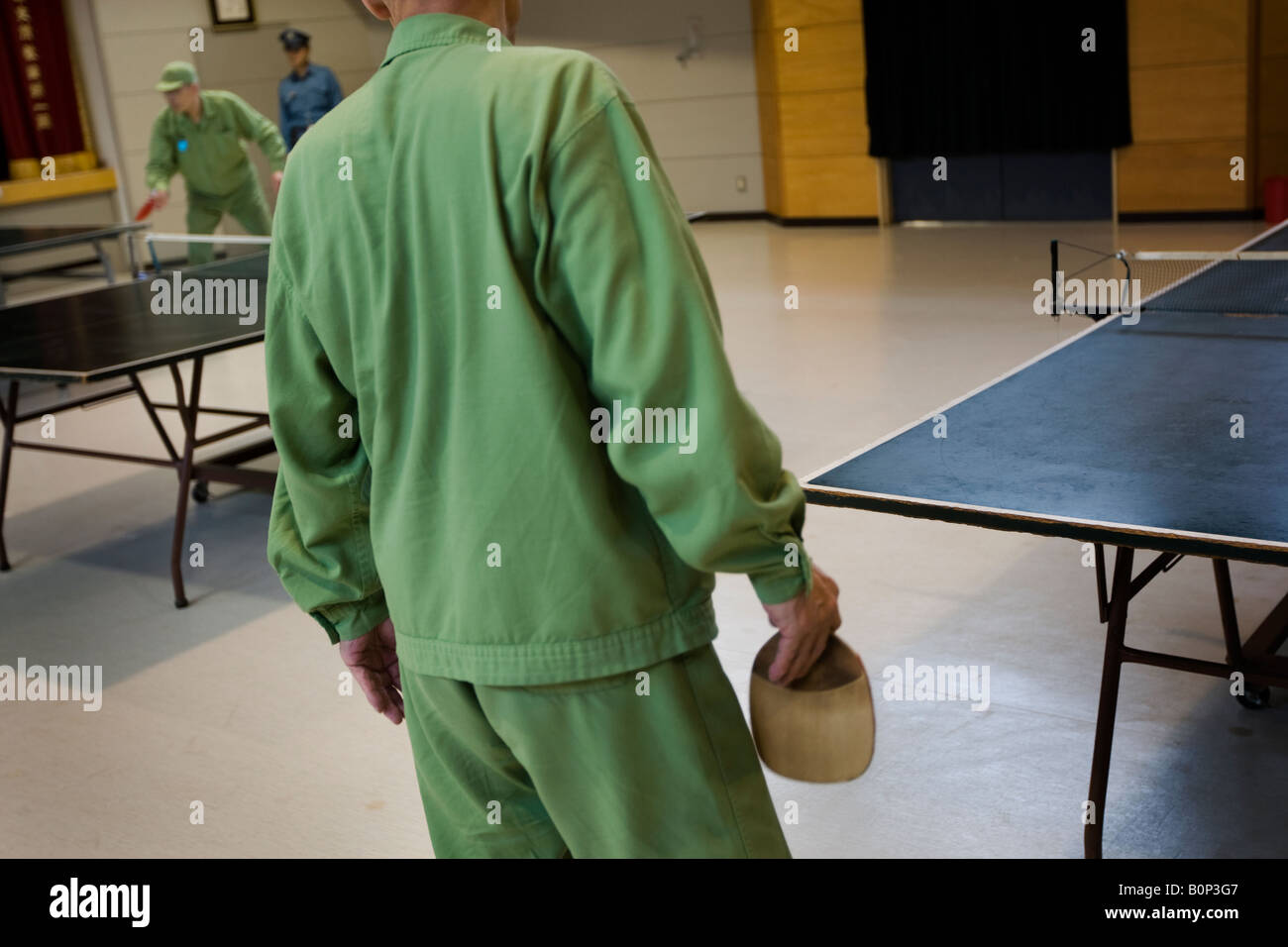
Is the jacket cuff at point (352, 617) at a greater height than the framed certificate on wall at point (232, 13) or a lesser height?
lesser

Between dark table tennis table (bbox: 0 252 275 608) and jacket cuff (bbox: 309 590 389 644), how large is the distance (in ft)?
7.63

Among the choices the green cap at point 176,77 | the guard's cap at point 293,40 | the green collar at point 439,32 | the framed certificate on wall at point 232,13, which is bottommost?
the green collar at point 439,32

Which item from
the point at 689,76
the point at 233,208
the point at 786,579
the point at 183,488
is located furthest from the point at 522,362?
the point at 689,76

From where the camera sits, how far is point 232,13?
38.6 feet

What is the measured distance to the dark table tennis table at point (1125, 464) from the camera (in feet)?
6.33

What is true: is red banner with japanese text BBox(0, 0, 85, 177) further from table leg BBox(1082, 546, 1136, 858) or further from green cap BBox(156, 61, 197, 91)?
table leg BBox(1082, 546, 1136, 858)

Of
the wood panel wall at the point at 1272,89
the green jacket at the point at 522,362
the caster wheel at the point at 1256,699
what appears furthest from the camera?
the wood panel wall at the point at 1272,89

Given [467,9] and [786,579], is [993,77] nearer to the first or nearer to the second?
[467,9]

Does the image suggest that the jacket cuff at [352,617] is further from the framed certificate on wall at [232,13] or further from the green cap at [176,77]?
the framed certificate on wall at [232,13]

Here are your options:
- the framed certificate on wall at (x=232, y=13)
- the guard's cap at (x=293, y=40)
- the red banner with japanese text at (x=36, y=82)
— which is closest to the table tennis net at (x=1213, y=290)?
the guard's cap at (x=293, y=40)

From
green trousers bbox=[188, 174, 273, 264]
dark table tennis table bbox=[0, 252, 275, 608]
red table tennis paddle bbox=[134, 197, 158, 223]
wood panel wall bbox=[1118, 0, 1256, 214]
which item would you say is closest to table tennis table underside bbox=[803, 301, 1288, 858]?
dark table tennis table bbox=[0, 252, 275, 608]

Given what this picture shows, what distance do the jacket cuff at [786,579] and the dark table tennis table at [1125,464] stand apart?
0.75 metres

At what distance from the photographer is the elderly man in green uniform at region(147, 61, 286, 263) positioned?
7.29 m

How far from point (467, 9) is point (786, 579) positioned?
0.64 metres
